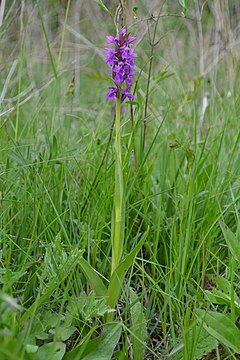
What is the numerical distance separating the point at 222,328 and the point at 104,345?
0.25m

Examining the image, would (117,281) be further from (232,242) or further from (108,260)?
(232,242)

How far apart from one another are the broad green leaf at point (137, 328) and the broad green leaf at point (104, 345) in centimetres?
4

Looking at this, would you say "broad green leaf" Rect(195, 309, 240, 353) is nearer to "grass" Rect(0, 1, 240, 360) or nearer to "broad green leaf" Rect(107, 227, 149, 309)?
"grass" Rect(0, 1, 240, 360)

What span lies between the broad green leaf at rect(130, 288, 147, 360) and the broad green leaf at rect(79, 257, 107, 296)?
0.07 m

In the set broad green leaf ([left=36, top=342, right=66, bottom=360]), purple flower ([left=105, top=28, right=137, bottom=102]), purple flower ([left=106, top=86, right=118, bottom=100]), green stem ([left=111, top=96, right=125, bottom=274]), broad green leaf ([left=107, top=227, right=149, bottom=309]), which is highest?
purple flower ([left=105, top=28, right=137, bottom=102])

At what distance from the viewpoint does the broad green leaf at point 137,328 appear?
102 cm

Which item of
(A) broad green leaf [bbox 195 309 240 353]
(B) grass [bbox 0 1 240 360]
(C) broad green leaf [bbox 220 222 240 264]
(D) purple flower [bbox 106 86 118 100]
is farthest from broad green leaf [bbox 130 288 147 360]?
(D) purple flower [bbox 106 86 118 100]

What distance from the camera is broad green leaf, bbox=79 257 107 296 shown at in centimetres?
106

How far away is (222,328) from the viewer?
1.05m

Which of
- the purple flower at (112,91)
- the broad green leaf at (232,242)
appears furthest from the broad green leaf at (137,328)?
the purple flower at (112,91)

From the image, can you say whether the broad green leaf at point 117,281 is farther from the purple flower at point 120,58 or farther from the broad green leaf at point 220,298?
the purple flower at point 120,58

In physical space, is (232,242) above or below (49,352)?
above

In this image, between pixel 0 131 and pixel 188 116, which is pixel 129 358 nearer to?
pixel 0 131

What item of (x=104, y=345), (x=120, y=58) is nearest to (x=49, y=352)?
(x=104, y=345)
